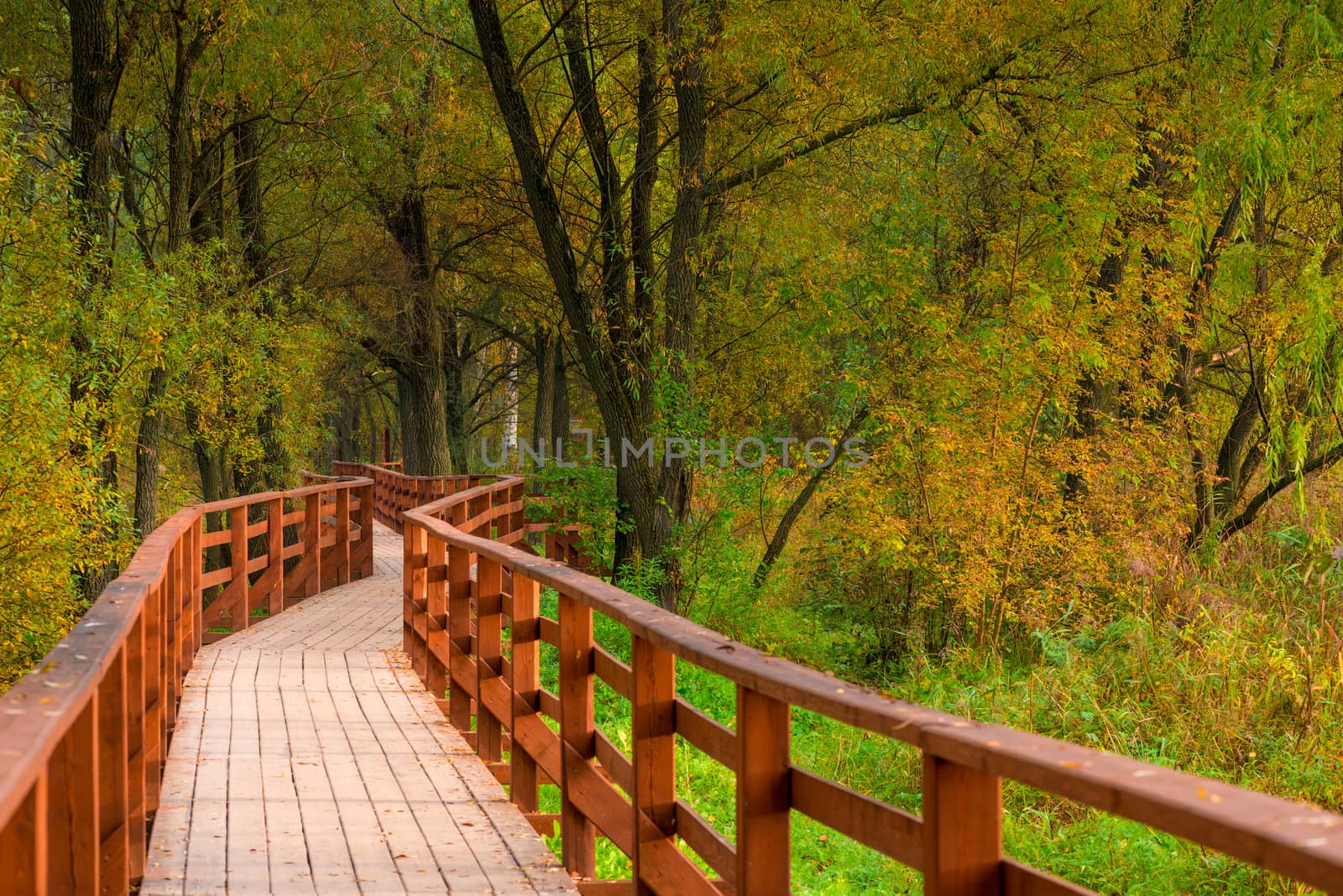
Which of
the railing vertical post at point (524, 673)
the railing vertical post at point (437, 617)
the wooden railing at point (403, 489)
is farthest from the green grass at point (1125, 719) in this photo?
the wooden railing at point (403, 489)

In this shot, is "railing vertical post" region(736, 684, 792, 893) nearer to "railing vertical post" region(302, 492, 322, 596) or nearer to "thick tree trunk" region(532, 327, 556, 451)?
"railing vertical post" region(302, 492, 322, 596)

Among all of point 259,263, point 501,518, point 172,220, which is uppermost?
point 172,220

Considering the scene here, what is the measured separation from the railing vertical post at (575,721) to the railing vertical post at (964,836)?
2.38m

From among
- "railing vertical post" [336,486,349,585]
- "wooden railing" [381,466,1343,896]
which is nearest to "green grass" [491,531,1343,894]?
"wooden railing" [381,466,1343,896]

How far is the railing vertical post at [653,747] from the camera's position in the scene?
347 centimetres

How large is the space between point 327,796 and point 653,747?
2414 mm

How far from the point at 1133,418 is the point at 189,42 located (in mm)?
12657

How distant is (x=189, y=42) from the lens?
16812mm

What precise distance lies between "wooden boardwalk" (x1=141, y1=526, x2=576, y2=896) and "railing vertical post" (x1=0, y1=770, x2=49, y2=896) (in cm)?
239

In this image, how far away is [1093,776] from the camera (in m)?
1.63

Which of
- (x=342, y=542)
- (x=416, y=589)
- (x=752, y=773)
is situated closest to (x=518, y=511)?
(x=342, y=542)

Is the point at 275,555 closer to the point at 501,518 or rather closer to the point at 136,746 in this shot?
the point at 501,518

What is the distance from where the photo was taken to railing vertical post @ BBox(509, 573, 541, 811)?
513cm

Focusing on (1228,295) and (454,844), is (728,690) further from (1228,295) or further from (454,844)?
(454,844)
